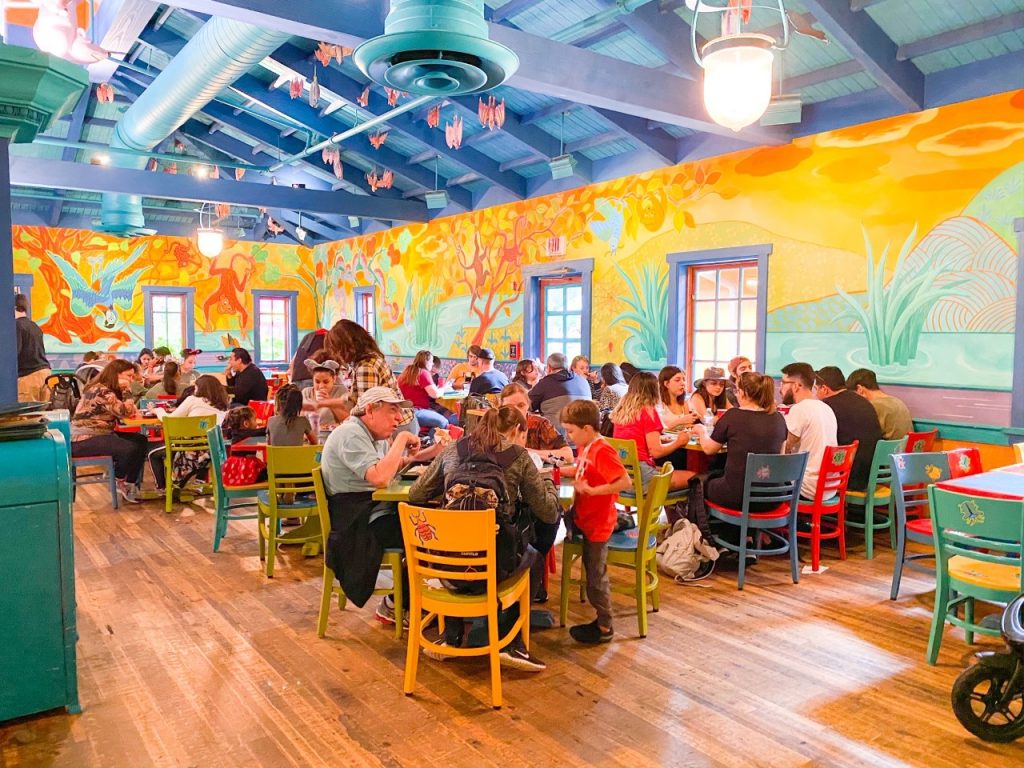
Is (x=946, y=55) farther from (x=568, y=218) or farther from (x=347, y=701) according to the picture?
(x=347, y=701)

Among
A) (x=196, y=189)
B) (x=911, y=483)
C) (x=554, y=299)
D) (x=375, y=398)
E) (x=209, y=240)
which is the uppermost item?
(x=196, y=189)

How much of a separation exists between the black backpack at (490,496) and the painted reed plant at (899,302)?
Answer: 4225 mm

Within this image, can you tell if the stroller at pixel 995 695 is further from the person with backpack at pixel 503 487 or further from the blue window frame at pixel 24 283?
the blue window frame at pixel 24 283

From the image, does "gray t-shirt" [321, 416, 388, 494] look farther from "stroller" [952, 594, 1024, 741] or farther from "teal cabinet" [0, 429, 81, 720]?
"stroller" [952, 594, 1024, 741]

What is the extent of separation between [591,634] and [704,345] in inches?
182

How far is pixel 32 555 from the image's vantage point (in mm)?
2738

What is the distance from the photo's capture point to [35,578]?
2.75m

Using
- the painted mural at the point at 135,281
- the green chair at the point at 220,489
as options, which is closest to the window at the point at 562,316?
the green chair at the point at 220,489

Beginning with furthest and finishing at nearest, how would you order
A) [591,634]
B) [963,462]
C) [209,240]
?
[209,240], [963,462], [591,634]

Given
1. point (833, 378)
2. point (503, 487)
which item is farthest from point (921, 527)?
point (503, 487)

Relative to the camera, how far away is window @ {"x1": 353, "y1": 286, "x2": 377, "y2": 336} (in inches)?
507

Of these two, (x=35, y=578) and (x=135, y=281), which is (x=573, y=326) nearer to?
(x=35, y=578)

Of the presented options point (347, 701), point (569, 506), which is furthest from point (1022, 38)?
point (347, 701)

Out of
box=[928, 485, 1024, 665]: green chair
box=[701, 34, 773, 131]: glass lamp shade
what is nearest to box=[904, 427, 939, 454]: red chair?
box=[928, 485, 1024, 665]: green chair
